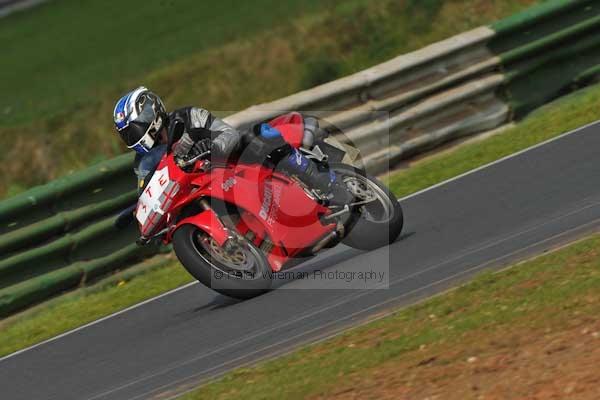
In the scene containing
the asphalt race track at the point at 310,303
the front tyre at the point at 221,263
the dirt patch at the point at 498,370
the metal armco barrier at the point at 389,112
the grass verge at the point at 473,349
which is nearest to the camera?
the dirt patch at the point at 498,370

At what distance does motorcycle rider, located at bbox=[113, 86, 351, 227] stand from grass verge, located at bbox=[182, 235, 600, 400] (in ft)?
5.42

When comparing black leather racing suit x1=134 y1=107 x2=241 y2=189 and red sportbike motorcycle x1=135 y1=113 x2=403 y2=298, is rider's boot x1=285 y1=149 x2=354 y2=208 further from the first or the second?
black leather racing suit x1=134 y1=107 x2=241 y2=189

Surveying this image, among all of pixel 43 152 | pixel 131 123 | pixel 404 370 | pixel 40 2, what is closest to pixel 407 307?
pixel 404 370

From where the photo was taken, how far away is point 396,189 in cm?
1071

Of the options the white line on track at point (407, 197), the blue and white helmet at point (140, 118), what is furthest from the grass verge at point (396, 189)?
the blue and white helmet at point (140, 118)

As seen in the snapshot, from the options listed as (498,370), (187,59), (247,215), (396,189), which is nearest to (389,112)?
(396,189)

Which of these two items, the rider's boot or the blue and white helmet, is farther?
the rider's boot

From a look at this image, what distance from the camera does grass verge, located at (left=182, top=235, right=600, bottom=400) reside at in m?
5.41

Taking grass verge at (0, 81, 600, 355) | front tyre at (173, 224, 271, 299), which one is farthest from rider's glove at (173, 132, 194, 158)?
grass verge at (0, 81, 600, 355)

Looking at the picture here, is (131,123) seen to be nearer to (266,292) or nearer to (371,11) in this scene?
(266,292)

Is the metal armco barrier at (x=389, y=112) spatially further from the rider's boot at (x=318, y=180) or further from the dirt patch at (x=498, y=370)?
the dirt patch at (x=498, y=370)

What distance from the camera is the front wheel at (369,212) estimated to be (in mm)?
8492

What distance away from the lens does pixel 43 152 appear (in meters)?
14.1

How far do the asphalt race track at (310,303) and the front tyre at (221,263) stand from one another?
0.18m
